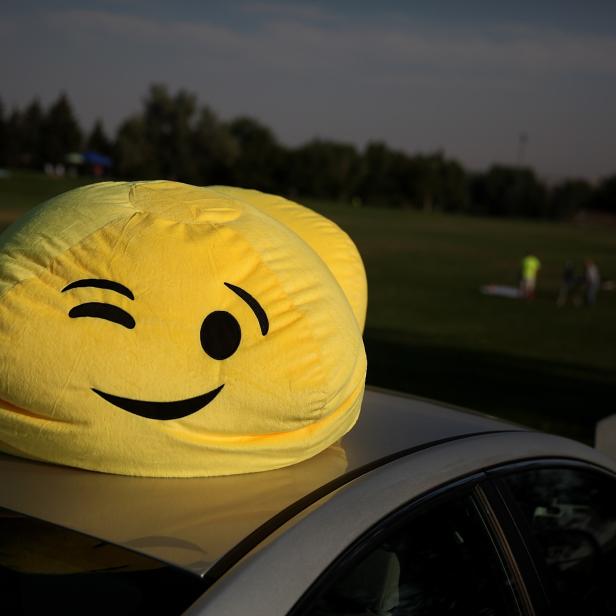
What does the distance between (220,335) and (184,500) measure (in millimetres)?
335

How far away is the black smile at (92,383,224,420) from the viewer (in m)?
1.77

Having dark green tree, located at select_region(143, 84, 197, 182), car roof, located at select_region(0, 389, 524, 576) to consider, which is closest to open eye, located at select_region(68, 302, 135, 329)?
car roof, located at select_region(0, 389, 524, 576)

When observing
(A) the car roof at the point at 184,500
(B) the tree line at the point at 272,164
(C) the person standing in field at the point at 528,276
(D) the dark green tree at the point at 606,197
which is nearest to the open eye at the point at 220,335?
(A) the car roof at the point at 184,500

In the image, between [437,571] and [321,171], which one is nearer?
[437,571]

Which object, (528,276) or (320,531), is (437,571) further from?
(528,276)

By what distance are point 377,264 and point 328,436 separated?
3169 centimetres

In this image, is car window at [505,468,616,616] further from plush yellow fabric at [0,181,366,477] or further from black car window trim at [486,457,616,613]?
plush yellow fabric at [0,181,366,477]

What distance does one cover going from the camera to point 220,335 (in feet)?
5.92

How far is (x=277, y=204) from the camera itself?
2678 millimetres

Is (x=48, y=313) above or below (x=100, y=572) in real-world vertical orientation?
above

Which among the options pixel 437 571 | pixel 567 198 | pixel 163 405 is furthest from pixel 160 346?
pixel 567 198

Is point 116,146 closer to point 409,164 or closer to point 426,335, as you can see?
point 409,164

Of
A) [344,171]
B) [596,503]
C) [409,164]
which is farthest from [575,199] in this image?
[596,503]

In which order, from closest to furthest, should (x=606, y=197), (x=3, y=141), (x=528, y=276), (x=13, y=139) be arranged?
(x=528, y=276), (x=3, y=141), (x=13, y=139), (x=606, y=197)
